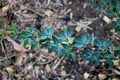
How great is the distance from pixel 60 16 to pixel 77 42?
74 centimetres

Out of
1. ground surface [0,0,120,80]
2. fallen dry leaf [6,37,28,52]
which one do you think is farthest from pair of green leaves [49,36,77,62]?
fallen dry leaf [6,37,28,52]

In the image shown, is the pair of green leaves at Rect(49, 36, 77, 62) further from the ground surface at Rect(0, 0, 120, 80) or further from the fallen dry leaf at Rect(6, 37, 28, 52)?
the fallen dry leaf at Rect(6, 37, 28, 52)

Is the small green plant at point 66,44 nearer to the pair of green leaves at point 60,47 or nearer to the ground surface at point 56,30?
the pair of green leaves at point 60,47

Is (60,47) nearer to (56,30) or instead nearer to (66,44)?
(66,44)

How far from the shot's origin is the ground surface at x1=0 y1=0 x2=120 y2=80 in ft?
5.65

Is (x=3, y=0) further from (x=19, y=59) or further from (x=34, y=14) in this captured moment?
(x=19, y=59)

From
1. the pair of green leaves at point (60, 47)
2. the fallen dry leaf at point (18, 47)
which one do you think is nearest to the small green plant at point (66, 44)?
the pair of green leaves at point (60, 47)

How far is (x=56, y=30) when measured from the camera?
187 centimetres

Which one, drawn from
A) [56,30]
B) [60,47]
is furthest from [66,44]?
[56,30]

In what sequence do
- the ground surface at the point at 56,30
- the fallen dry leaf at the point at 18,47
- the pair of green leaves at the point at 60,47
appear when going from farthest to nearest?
the fallen dry leaf at the point at 18,47 < the ground surface at the point at 56,30 < the pair of green leaves at the point at 60,47

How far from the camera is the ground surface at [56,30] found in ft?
5.65

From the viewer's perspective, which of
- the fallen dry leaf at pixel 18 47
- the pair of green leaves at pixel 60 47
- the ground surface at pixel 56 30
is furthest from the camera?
the fallen dry leaf at pixel 18 47

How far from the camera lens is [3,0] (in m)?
2.05

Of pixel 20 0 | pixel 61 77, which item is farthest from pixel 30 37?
pixel 20 0
